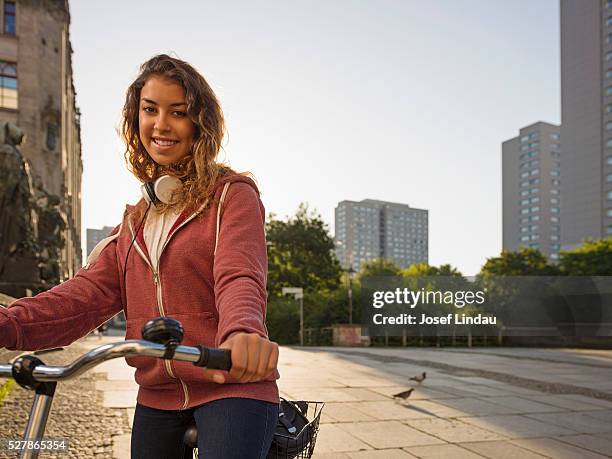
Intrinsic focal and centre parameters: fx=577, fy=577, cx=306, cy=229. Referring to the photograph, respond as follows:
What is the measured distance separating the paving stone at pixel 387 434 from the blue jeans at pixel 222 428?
3.95m

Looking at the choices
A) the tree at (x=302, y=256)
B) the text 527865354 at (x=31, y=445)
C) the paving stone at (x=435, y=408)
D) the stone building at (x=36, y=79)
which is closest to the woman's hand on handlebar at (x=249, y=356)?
the text 527865354 at (x=31, y=445)

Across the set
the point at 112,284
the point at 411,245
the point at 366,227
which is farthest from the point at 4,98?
the point at 411,245

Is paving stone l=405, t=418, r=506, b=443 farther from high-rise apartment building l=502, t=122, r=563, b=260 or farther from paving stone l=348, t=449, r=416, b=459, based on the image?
high-rise apartment building l=502, t=122, r=563, b=260

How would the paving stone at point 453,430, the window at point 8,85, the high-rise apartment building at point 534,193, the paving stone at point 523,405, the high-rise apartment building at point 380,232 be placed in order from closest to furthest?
the paving stone at point 453,430 < the paving stone at point 523,405 < the window at point 8,85 < the high-rise apartment building at point 534,193 < the high-rise apartment building at point 380,232

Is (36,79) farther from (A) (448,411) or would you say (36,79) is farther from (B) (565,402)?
(B) (565,402)

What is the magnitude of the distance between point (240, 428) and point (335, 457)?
370 centimetres

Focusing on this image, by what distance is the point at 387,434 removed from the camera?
18.4 feet

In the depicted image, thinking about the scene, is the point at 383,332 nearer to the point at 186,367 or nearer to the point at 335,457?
the point at 335,457

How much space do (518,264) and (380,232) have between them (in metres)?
112

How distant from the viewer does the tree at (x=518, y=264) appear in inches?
1796

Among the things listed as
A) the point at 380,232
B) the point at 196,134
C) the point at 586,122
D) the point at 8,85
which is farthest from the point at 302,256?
the point at 380,232

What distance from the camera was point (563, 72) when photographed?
9456 centimetres

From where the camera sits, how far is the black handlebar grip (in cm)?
108

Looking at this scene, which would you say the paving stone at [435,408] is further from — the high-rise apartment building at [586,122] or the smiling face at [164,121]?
the high-rise apartment building at [586,122]
